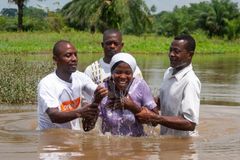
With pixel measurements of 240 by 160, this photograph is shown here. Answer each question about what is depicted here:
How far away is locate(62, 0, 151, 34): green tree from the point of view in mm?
38375

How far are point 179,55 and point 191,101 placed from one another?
1.66 feet

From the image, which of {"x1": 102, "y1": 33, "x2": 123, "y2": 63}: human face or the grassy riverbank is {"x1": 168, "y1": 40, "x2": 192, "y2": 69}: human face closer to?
{"x1": 102, "y1": 33, "x2": 123, "y2": 63}: human face

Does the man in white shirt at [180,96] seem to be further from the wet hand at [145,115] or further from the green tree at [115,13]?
the green tree at [115,13]

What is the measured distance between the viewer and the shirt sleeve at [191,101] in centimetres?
533

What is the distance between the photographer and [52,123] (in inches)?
232

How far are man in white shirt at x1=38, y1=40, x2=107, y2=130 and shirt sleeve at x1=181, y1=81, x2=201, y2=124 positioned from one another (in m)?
1.04

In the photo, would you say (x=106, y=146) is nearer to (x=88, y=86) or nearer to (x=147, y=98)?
(x=88, y=86)

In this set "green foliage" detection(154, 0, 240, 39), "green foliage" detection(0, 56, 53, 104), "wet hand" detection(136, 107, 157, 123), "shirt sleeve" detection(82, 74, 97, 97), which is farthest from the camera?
"green foliage" detection(154, 0, 240, 39)

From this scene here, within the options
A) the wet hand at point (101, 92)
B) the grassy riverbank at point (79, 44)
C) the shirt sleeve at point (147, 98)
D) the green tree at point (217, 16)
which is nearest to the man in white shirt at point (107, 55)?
the shirt sleeve at point (147, 98)

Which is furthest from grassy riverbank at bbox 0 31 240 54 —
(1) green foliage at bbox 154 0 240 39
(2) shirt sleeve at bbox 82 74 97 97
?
(2) shirt sleeve at bbox 82 74 97 97

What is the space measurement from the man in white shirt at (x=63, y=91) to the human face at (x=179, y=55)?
948mm

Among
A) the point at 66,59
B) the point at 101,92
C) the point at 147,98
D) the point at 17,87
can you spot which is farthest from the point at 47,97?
the point at 17,87

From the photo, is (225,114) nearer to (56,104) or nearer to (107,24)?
(56,104)

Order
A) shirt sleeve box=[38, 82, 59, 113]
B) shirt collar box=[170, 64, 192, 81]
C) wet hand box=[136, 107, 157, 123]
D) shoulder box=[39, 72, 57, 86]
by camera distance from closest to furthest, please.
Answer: wet hand box=[136, 107, 157, 123] < shirt collar box=[170, 64, 192, 81] < shirt sleeve box=[38, 82, 59, 113] < shoulder box=[39, 72, 57, 86]
